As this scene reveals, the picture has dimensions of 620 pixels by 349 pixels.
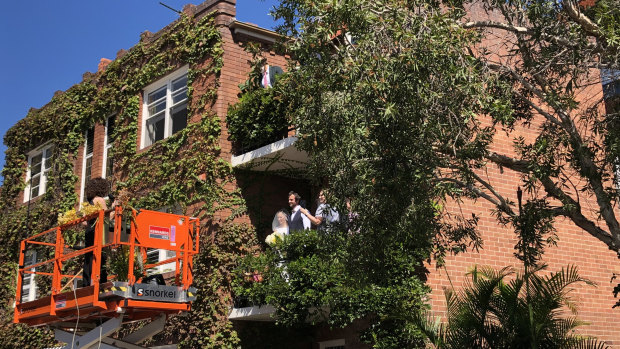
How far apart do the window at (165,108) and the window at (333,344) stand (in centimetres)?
583

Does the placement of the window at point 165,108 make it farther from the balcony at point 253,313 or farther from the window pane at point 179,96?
the balcony at point 253,313

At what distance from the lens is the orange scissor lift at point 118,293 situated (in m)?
11.8

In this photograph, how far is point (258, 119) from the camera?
15719mm

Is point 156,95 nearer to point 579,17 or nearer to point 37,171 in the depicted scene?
point 37,171

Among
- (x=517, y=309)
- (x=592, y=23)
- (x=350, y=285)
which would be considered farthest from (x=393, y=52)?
(x=350, y=285)

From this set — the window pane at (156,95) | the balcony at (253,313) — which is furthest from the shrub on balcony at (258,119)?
the balcony at (253,313)

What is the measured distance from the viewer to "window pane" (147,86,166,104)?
18953 millimetres

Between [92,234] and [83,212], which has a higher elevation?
[83,212]

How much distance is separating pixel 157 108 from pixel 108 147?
2096 mm

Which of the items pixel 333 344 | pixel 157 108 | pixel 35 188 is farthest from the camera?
pixel 35 188

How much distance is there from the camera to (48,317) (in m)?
13.0

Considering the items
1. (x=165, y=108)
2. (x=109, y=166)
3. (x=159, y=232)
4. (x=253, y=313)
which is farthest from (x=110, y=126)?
(x=159, y=232)

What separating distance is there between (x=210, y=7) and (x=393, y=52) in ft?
29.4

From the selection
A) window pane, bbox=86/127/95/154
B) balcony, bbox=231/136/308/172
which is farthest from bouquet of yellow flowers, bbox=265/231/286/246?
window pane, bbox=86/127/95/154
